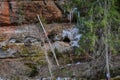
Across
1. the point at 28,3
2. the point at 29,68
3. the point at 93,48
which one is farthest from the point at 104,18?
the point at 28,3

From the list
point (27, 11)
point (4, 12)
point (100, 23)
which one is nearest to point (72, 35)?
point (27, 11)

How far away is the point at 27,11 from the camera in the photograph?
42.4 ft

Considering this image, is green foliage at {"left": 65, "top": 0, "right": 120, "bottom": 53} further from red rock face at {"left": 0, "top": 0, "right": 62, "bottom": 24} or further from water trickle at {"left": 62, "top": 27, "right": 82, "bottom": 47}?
red rock face at {"left": 0, "top": 0, "right": 62, "bottom": 24}

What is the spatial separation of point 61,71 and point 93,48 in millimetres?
1409

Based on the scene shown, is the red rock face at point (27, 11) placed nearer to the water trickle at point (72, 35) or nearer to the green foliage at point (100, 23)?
the water trickle at point (72, 35)

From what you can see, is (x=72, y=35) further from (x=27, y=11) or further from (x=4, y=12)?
(x=4, y=12)

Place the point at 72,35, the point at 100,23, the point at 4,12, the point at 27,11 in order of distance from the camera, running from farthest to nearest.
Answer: the point at 27,11 → the point at 4,12 → the point at 72,35 → the point at 100,23

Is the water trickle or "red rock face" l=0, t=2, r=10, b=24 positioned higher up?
"red rock face" l=0, t=2, r=10, b=24

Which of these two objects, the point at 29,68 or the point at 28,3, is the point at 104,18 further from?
the point at 28,3

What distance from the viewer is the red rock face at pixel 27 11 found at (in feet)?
41.9

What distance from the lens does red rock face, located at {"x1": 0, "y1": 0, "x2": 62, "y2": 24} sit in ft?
41.9

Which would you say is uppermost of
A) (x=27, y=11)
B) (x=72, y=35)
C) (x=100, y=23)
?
(x=100, y=23)

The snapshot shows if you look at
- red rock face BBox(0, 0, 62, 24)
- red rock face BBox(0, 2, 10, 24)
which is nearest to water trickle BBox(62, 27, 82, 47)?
red rock face BBox(0, 0, 62, 24)

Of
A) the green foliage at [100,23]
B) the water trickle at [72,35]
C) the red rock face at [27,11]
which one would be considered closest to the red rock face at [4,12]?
the red rock face at [27,11]
